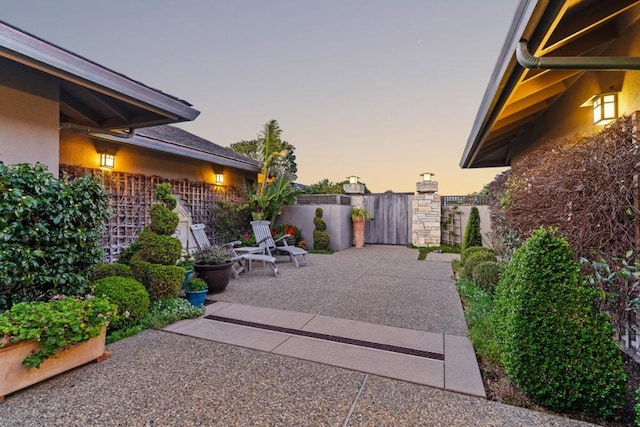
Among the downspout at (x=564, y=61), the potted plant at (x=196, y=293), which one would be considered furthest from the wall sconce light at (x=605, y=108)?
the potted plant at (x=196, y=293)

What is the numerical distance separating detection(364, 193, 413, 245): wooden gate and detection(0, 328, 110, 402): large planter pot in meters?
10.8

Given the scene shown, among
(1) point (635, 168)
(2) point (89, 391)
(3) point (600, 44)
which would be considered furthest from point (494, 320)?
(2) point (89, 391)

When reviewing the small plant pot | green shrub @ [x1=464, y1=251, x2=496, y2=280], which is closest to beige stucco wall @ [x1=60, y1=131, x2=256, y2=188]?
the small plant pot

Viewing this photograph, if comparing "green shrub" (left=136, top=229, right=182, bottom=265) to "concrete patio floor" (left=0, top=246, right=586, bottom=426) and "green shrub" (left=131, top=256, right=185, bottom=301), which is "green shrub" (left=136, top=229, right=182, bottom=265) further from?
"concrete patio floor" (left=0, top=246, right=586, bottom=426)

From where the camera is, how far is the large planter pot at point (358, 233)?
11836mm

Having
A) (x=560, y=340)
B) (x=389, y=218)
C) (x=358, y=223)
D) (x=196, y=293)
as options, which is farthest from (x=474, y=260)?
(x=389, y=218)

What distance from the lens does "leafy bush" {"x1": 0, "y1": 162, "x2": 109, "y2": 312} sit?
2.67 m

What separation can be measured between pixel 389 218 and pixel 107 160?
962cm

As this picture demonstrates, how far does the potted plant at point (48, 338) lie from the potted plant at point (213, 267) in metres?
2.08

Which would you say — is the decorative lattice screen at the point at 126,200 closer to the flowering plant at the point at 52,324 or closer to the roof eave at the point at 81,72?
the roof eave at the point at 81,72

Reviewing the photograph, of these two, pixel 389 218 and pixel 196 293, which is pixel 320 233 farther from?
pixel 196 293

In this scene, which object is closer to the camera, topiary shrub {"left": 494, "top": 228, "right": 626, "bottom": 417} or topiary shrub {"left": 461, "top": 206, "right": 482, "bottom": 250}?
topiary shrub {"left": 494, "top": 228, "right": 626, "bottom": 417}

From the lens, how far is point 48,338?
234 cm

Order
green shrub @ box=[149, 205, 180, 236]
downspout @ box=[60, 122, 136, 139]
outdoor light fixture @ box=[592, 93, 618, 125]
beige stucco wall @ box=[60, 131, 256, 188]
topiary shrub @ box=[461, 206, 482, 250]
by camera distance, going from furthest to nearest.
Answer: topiary shrub @ box=[461, 206, 482, 250] → beige stucco wall @ box=[60, 131, 256, 188] → downspout @ box=[60, 122, 136, 139] → green shrub @ box=[149, 205, 180, 236] → outdoor light fixture @ box=[592, 93, 618, 125]
